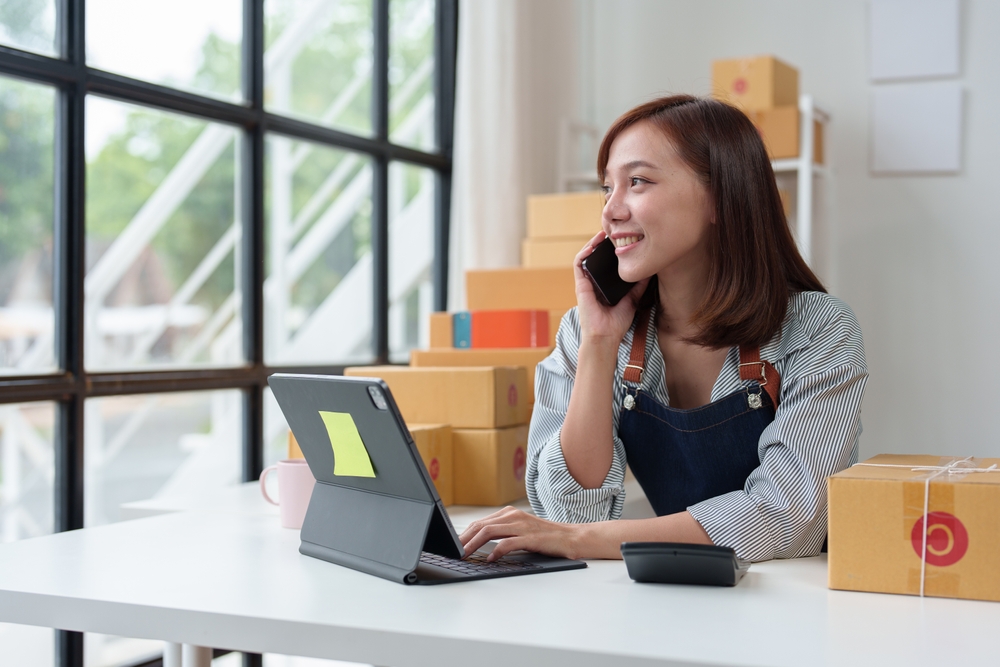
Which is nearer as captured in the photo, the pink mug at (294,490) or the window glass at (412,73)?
the pink mug at (294,490)

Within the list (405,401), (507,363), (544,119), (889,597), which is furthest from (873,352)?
(889,597)

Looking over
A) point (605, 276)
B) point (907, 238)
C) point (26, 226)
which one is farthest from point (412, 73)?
point (605, 276)

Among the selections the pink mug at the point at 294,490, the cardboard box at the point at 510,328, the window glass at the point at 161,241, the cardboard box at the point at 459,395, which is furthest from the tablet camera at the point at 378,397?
the window glass at the point at 161,241

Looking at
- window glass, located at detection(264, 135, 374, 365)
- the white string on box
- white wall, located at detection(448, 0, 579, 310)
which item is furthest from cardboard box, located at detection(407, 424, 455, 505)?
white wall, located at detection(448, 0, 579, 310)

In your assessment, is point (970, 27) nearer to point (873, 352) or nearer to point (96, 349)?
point (873, 352)

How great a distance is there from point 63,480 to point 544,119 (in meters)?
2.17

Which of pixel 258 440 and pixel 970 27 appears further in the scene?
pixel 970 27

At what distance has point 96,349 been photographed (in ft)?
7.47

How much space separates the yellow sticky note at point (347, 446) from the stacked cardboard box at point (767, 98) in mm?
2219

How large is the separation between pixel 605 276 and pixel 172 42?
57.3 inches

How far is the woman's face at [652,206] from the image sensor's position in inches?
58.1

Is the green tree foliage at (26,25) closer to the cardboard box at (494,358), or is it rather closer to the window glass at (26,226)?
the window glass at (26,226)

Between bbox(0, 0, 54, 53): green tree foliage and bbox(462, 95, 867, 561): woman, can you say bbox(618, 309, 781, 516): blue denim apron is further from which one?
bbox(0, 0, 54, 53): green tree foliage

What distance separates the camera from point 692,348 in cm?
155
